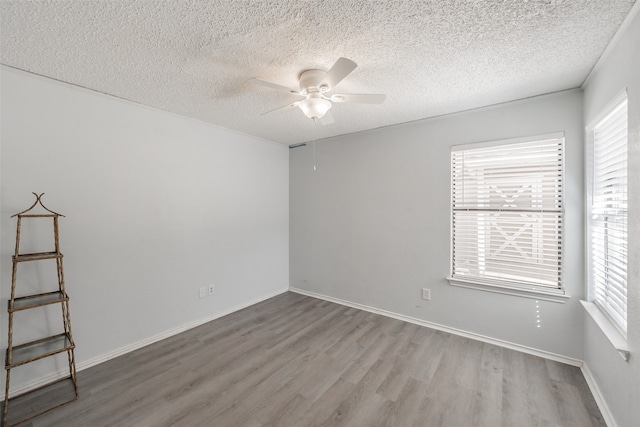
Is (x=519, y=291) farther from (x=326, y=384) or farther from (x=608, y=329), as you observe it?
(x=326, y=384)

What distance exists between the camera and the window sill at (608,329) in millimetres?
1461

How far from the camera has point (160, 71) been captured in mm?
1987

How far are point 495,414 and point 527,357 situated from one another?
987 millimetres

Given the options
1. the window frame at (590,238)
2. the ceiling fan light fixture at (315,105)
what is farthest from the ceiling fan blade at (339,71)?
the window frame at (590,238)

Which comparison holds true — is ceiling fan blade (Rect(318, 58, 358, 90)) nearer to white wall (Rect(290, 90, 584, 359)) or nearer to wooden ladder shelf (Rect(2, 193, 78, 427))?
white wall (Rect(290, 90, 584, 359))

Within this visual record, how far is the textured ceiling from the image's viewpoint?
136 centimetres

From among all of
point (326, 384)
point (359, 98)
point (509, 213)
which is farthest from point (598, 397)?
point (359, 98)

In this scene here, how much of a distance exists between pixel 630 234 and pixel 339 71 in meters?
1.90

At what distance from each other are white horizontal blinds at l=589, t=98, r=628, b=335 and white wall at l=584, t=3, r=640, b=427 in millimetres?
198

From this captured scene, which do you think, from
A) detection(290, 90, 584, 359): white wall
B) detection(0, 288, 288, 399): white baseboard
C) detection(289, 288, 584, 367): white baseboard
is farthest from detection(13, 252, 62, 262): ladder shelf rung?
detection(289, 288, 584, 367): white baseboard

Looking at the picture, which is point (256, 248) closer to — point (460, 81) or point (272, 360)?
point (272, 360)

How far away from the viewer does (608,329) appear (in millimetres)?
1725

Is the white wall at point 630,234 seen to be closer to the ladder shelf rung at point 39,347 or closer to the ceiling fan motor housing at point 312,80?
the ceiling fan motor housing at point 312,80

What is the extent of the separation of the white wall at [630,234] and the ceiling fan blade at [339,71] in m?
1.48
